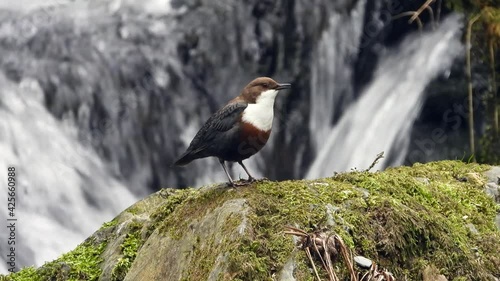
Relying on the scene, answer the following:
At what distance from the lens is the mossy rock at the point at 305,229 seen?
338 centimetres

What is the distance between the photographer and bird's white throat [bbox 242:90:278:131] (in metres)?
4.04

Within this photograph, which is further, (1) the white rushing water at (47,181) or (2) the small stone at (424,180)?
(1) the white rushing water at (47,181)

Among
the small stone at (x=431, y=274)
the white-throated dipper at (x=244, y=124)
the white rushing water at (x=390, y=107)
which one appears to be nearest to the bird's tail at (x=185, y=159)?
the white-throated dipper at (x=244, y=124)

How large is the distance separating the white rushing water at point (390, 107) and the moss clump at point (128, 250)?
17.2 ft

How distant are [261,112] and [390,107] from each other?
6062mm

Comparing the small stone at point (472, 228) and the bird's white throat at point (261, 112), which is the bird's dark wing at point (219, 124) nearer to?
the bird's white throat at point (261, 112)

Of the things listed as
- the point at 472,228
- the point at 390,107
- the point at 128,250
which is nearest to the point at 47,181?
the point at 390,107

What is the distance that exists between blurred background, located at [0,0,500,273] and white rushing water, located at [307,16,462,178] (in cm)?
2

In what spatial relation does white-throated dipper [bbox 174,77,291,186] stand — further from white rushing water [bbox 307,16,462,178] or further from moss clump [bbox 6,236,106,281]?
white rushing water [bbox 307,16,462,178]

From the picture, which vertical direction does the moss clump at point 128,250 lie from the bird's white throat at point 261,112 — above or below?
below

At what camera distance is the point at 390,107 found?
9.90 metres

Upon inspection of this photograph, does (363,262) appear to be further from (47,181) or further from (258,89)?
(47,181)

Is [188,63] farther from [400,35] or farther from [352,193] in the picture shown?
[352,193]

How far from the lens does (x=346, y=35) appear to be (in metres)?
11.1
